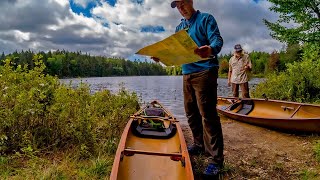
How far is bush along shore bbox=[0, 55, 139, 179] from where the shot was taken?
4.61 metres

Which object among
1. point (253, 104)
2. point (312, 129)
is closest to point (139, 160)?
point (312, 129)

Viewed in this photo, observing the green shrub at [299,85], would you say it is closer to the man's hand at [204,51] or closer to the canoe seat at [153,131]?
the canoe seat at [153,131]

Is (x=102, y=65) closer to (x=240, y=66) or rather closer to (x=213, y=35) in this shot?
(x=240, y=66)

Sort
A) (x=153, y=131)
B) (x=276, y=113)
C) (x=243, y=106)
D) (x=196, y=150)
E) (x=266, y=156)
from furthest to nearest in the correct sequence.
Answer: (x=243, y=106) → (x=276, y=113) → (x=153, y=131) → (x=266, y=156) → (x=196, y=150)

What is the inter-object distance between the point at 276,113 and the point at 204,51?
21.2 feet

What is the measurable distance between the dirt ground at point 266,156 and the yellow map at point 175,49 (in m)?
1.88

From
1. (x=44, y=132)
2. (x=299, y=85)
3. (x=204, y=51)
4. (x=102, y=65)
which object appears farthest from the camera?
(x=102, y=65)

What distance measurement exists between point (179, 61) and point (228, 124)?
5.53 metres

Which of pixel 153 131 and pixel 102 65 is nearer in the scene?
pixel 153 131

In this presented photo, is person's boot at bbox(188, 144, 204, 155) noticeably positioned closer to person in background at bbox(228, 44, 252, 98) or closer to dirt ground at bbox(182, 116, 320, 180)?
dirt ground at bbox(182, 116, 320, 180)

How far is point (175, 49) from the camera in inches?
144

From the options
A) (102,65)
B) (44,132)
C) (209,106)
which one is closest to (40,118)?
(44,132)

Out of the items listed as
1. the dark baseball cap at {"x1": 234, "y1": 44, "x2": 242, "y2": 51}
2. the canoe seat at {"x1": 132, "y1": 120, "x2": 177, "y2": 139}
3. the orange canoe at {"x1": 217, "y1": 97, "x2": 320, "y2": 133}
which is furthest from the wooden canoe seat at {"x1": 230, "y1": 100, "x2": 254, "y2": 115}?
the canoe seat at {"x1": 132, "y1": 120, "x2": 177, "y2": 139}

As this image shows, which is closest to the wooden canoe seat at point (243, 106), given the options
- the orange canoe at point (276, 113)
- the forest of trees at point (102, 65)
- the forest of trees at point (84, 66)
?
the orange canoe at point (276, 113)
